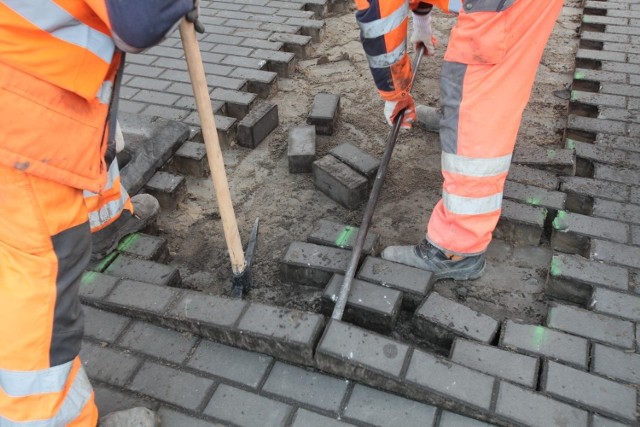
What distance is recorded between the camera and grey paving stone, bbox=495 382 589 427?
2129 millimetres

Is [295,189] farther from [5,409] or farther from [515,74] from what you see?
[5,409]

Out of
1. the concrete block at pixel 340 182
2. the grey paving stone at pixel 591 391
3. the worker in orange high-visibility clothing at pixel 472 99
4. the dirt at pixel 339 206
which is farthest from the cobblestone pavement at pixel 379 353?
the concrete block at pixel 340 182

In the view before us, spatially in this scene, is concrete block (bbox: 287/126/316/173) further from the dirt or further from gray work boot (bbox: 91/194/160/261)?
gray work boot (bbox: 91/194/160/261)

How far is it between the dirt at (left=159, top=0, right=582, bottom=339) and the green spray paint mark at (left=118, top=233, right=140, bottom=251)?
0.26 m

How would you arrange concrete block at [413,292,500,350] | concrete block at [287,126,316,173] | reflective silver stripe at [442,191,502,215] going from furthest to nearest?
concrete block at [287,126,316,173] → reflective silver stripe at [442,191,502,215] → concrete block at [413,292,500,350]

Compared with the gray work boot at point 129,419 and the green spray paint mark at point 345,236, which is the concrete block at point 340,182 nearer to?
the green spray paint mark at point 345,236

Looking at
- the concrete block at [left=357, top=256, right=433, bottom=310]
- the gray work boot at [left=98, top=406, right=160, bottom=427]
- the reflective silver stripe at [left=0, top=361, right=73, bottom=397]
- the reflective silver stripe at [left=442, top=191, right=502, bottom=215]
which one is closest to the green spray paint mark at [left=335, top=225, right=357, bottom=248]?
the concrete block at [left=357, top=256, right=433, bottom=310]

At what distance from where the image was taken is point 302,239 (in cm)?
329

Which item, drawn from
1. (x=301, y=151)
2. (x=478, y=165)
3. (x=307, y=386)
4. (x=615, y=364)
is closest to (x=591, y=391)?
(x=615, y=364)

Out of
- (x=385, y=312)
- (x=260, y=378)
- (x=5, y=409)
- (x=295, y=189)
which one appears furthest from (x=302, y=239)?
(x=5, y=409)

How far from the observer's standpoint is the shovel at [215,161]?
2080mm

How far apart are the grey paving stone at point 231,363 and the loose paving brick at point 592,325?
139 cm

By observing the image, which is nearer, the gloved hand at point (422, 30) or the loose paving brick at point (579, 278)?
the loose paving brick at point (579, 278)

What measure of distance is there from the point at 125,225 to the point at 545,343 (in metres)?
2.31
